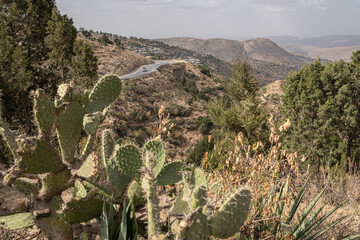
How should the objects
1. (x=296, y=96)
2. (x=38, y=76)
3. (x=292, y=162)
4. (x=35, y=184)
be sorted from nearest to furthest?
(x=35, y=184) → (x=292, y=162) → (x=38, y=76) → (x=296, y=96)

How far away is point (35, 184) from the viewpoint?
5.32 ft

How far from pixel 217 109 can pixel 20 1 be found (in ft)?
41.4

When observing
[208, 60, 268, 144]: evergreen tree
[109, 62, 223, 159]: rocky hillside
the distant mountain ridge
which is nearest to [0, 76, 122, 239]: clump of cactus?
[208, 60, 268, 144]: evergreen tree

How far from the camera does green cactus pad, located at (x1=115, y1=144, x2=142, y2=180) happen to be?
4.72 feet

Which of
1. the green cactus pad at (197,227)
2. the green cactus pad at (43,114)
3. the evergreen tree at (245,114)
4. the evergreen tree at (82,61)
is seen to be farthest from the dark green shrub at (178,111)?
the green cactus pad at (197,227)

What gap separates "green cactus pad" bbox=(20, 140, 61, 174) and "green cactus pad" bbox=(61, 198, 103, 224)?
26cm

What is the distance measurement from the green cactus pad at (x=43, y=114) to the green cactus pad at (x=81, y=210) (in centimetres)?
47

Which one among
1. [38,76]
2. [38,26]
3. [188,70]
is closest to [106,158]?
[38,76]

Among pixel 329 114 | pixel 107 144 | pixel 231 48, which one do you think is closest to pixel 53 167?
pixel 107 144

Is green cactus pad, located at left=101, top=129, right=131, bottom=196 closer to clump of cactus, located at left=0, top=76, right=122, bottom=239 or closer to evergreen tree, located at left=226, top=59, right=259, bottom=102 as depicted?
clump of cactus, located at left=0, top=76, right=122, bottom=239

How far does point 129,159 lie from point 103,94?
75 centimetres

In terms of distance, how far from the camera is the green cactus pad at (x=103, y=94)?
75.3 inches

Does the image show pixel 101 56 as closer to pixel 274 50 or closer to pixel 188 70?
pixel 188 70

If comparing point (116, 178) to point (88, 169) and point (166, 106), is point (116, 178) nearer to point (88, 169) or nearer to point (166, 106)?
point (88, 169)
